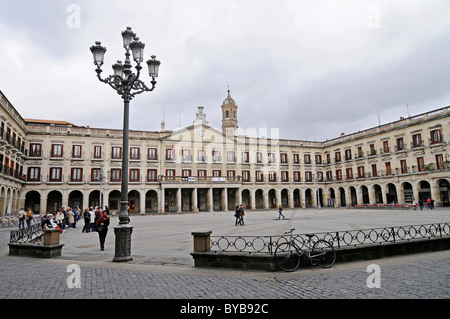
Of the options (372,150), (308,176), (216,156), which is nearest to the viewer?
(372,150)

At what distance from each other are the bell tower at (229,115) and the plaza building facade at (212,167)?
8.36 metres

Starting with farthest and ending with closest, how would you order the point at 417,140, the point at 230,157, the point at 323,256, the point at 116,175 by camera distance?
the point at 230,157
the point at 116,175
the point at 417,140
the point at 323,256

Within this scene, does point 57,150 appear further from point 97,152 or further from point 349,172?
point 349,172

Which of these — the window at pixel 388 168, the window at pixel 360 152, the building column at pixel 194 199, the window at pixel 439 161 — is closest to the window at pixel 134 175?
the building column at pixel 194 199

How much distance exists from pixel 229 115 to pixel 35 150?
3573cm

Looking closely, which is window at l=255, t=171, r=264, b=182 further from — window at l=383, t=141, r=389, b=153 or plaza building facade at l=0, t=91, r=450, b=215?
window at l=383, t=141, r=389, b=153

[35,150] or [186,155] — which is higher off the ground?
[186,155]

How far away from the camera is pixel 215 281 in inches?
253

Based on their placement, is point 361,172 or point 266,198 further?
point 266,198

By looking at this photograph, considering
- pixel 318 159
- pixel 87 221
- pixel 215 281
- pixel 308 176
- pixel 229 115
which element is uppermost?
pixel 229 115

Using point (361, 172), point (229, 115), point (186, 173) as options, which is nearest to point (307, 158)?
point (361, 172)

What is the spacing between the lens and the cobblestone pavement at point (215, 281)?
213 inches

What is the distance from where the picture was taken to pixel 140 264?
8.20 meters
